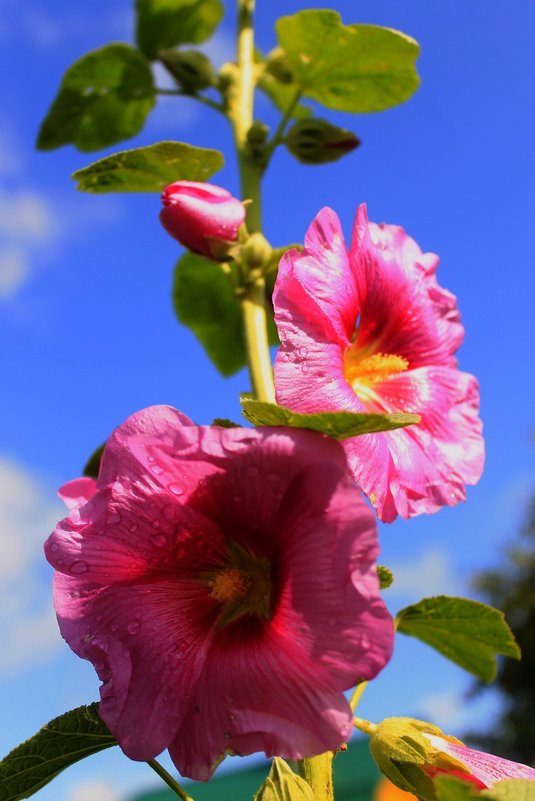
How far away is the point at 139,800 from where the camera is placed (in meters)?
4.55

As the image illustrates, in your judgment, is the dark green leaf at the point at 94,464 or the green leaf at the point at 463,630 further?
the dark green leaf at the point at 94,464

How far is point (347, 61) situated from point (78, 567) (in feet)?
3.20

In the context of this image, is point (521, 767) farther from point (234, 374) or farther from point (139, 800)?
point (139, 800)

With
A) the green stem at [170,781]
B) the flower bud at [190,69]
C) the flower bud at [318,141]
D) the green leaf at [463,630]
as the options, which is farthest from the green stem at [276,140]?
the green stem at [170,781]

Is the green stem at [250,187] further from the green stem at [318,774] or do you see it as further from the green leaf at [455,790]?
the green leaf at [455,790]

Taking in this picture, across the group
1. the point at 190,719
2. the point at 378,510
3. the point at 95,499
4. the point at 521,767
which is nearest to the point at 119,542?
the point at 95,499

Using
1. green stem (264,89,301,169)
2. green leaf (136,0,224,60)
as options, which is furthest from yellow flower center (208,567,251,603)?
green leaf (136,0,224,60)

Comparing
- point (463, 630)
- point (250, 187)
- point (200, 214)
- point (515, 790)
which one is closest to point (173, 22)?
point (250, 187)

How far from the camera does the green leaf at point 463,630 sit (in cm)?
116

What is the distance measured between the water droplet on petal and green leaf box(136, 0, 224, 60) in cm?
118

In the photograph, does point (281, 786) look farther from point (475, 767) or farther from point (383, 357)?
point (383, 357)

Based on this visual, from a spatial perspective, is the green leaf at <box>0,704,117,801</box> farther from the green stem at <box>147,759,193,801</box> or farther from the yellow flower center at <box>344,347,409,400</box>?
the yellow flower center at <box>344,347,409,400</box>

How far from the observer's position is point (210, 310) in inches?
64.7

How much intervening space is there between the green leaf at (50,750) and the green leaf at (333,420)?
398 millimetres
